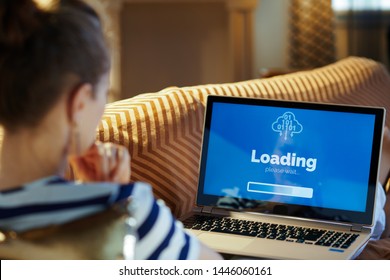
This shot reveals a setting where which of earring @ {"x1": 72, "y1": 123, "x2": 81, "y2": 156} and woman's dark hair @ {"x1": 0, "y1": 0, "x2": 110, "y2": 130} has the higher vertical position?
woman's dark hair @ {"x1": 0, "y1": 0, "x2": 110, "y2": 130}

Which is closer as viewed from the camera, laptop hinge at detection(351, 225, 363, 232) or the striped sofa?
laptop hinge at detection(351, 225, 363, 232)

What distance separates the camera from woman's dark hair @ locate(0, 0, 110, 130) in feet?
3.04

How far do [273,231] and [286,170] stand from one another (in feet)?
0.46

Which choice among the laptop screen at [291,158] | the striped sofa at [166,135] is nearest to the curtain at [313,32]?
the striped sofa at [166,135]

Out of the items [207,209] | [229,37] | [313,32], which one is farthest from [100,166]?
[313,32]

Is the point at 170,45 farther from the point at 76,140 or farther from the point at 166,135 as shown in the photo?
the point at 76,140

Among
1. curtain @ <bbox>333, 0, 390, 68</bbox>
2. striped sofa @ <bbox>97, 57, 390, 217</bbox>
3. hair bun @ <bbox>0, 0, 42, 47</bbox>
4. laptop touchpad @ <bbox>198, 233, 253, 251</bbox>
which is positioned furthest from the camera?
curtain @ <bbox>333, 0, 390, 68</bbox>

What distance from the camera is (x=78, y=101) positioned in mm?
967

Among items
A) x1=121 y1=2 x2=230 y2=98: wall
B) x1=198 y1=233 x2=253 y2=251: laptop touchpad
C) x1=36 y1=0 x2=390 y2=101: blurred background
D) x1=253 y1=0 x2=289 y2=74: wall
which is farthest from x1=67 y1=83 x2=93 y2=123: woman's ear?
x1=253 y1=0 x2=289 y2=74: wall

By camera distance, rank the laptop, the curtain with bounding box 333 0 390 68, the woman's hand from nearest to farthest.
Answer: the woman's hand < the laptop < the curtain with bounding box 333 0 390 68

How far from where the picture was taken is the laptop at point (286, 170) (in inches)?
60.7

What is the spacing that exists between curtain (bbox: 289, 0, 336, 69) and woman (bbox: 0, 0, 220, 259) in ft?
11.9

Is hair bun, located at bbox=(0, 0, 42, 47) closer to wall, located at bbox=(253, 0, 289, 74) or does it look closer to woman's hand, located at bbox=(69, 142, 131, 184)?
woman's hand, located at bbox=(69, 142, 131, 184)

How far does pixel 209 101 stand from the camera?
1.65 metres
